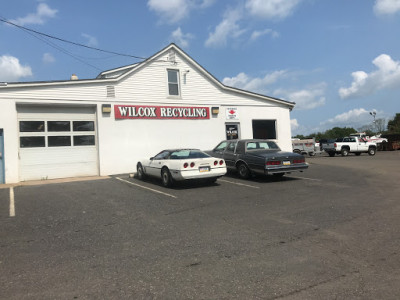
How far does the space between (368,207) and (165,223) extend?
15.0 ft

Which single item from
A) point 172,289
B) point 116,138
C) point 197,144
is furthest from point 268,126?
point 172,289

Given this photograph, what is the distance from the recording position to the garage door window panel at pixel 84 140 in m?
14.0

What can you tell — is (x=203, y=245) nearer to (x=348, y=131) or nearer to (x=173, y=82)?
(x=173, y=82)

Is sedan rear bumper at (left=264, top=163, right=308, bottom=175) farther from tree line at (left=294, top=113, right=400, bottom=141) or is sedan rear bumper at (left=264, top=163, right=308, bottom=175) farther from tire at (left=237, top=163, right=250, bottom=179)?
tree line at (left=294, top=113, right=400, bottom=141)

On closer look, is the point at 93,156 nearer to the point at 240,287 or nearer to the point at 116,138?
the point at 116,138

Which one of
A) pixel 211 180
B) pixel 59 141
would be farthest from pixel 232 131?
pixel 59 141

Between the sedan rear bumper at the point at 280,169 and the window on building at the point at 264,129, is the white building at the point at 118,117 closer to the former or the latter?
the window on building at the point at 264,129

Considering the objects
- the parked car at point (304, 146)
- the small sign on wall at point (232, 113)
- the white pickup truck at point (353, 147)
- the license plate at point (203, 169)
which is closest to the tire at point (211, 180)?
the license plate at point (203, 169)

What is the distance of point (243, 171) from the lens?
1204 centimetres

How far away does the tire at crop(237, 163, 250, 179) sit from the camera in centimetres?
1188

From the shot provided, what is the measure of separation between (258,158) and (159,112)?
6239 millimetres

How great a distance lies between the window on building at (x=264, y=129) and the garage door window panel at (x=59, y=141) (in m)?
10.0

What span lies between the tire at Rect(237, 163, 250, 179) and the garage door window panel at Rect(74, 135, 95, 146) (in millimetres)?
6825

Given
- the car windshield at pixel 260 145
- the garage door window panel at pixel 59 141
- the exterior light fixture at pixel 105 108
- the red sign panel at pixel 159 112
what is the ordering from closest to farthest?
the car windshield at pixel 260 145 → the garage door window panel at pixel 59 141 → the exterior light fixture at pixel 105 108 → the red sign panel at pixel 159 112
